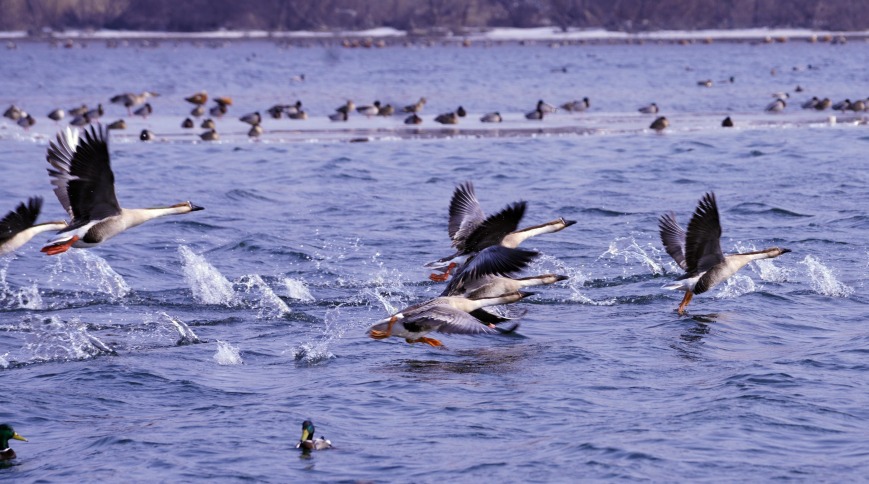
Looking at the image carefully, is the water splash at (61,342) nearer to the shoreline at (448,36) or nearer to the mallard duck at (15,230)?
the mallard duck at (15,230)

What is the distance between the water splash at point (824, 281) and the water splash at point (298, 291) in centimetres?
649

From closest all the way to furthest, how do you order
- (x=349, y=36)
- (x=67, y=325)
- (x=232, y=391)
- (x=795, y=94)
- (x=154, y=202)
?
(x=232, y=391) < (x=67, y=325) < (x=154, y=202) < (x=795, y=94) < (x=349, y=36)

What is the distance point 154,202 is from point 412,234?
636 cm

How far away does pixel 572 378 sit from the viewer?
12.1 metres

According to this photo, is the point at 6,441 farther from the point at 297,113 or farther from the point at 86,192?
the point at 297,113

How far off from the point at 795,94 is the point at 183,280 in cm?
3823

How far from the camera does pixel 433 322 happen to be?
12.3 metres

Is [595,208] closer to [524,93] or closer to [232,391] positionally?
[232,391]

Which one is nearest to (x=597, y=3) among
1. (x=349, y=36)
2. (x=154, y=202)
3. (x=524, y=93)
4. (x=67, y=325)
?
(x=349, y=36)

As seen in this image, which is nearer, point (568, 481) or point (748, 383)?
point (568, 481)

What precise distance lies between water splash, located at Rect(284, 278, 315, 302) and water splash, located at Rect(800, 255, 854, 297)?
649cm

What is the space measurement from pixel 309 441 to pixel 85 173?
4.76 meters

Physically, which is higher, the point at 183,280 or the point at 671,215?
the point at 671,215

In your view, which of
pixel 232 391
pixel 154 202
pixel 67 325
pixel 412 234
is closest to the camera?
pixel 232 391
